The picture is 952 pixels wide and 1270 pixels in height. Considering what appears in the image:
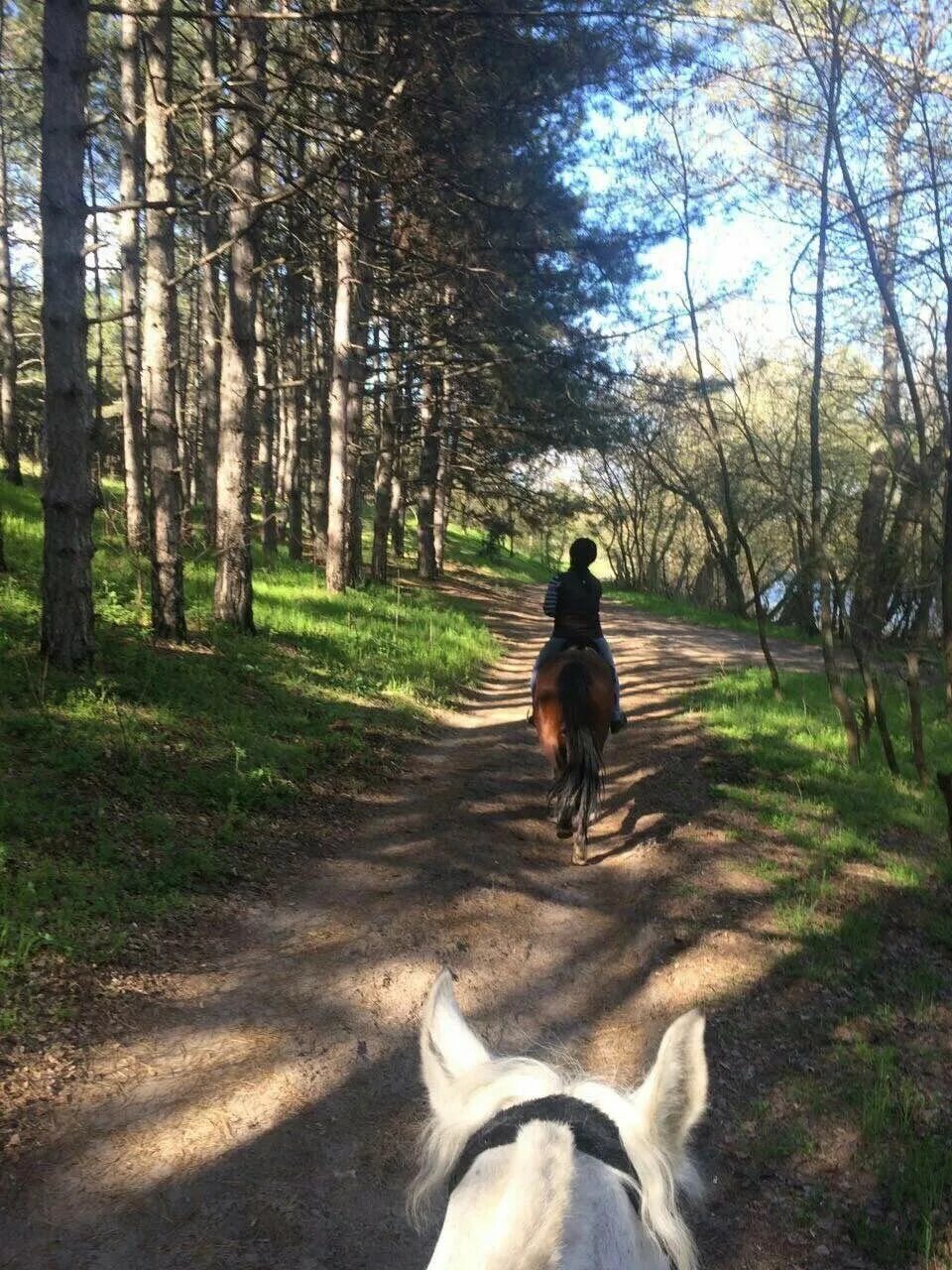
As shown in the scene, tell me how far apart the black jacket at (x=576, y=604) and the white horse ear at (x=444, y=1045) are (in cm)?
519

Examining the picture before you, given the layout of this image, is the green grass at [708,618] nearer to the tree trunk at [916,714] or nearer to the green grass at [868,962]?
the green grass at [868,962]

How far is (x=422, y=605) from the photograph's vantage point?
52.0 feet

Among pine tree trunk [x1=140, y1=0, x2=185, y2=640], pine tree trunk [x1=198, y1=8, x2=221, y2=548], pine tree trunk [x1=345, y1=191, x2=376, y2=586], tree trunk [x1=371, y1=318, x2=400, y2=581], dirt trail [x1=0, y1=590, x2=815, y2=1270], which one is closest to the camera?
dirt trail [x1=0, y1=590, x2=815, y2=1270]

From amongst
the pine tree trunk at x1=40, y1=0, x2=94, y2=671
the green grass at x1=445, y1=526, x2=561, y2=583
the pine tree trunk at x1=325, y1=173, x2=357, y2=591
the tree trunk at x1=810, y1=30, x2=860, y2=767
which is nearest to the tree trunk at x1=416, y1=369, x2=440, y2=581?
the pine tree trunk at x1=325, y1=173, x2=357, y2=591

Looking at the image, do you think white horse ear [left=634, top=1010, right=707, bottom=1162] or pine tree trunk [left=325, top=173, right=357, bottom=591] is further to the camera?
pine tree trunk [left=325, top=173, right=357, bottom=591]

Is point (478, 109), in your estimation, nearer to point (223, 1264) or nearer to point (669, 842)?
point (669, 842)

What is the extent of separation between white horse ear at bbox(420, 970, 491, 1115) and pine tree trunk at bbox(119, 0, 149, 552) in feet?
30.5

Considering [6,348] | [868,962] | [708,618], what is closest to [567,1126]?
[868,962]

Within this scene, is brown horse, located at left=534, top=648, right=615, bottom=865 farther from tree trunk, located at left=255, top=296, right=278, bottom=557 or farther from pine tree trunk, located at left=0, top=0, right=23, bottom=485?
pine tree trunk, located at left=0, top=0, right=23, bottom=485

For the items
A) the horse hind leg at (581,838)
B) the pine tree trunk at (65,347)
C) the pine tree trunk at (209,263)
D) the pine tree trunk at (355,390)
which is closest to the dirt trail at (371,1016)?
the horse hind leg at (581,838)

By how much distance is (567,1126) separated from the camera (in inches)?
46.3

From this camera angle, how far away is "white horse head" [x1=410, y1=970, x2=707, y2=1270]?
3.35ft

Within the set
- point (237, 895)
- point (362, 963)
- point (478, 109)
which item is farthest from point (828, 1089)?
point (478, 109)

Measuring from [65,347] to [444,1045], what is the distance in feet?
21.1
